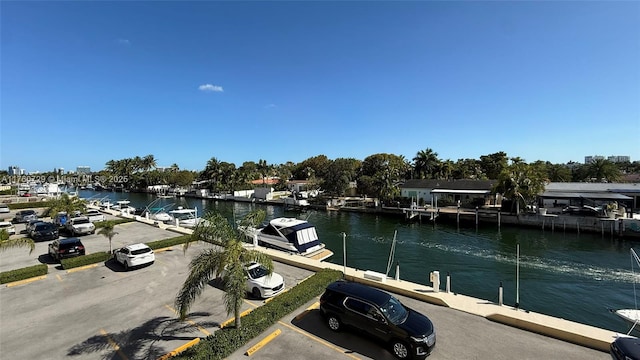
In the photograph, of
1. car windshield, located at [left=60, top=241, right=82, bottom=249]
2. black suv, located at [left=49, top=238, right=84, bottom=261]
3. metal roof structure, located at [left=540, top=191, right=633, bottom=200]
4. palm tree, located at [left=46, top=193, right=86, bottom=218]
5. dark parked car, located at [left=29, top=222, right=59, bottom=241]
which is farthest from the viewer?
metal roof structure, located at [left=540, top=191, right=633, bottom=200]

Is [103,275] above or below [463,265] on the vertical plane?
above

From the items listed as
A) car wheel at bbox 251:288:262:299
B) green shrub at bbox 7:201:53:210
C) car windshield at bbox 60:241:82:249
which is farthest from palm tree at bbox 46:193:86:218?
car wheel at bbox 251:288:262:299

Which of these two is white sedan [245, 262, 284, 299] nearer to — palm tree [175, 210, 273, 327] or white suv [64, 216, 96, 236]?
palm tree [175, 210, 273, 327]

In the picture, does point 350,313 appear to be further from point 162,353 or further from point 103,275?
point 103,275

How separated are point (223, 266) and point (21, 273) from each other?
52.7ft

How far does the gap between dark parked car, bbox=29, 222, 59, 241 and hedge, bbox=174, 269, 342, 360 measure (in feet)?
88.6

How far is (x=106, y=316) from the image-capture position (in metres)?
12.1

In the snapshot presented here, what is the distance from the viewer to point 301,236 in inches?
957

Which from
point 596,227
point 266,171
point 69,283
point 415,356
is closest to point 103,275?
point 69,283

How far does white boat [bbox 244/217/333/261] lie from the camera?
2392cm

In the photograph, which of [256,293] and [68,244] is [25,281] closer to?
[68,244]

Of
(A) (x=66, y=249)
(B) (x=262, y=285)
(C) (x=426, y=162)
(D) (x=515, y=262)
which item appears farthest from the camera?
(C) (x=426, y=162)

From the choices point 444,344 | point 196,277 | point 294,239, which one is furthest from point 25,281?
point 444,344

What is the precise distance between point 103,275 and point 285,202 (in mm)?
49664
